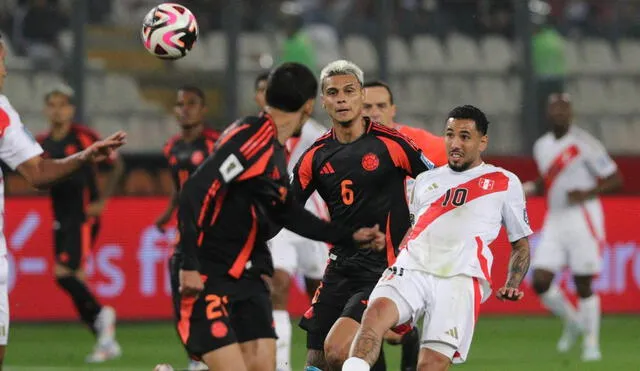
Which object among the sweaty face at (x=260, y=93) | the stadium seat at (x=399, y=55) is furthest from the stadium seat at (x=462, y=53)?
the sweaty face at (x=260, y=93)

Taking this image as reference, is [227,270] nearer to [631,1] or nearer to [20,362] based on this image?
[20,362]

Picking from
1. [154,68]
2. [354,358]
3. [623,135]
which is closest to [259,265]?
[354,358]

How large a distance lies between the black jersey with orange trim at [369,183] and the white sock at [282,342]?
1.78 metres

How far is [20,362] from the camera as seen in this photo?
12.7 meters

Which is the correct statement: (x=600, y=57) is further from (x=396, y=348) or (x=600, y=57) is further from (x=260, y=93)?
(x=260, y=93)

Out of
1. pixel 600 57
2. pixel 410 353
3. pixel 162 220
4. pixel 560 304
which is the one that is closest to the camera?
pixel 410 353

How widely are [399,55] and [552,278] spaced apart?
5.19 meters

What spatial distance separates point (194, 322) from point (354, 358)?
2.88 ft

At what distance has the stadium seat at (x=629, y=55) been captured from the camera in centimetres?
1927

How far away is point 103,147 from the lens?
25.3 feet

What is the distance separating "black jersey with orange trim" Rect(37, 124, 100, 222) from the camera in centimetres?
1389

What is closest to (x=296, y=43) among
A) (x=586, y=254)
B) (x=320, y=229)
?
(x=586, y=254)

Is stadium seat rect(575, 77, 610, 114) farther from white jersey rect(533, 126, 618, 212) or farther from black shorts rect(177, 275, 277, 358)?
black shorts rect(177, 275, 277, 358)

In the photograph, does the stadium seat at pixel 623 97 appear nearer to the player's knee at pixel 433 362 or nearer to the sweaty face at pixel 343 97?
the sweaty face at pixel 343 97
